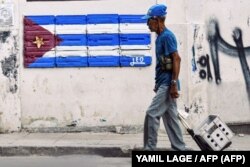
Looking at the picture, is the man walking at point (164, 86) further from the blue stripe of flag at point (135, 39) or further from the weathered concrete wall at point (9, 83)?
the weathered concrete wall at point (9, 83)

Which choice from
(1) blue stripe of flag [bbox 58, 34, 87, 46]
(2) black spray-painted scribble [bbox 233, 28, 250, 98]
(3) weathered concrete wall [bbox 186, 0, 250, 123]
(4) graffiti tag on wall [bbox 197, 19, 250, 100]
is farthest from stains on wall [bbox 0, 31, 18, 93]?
(2) black spray-painted scribble [bbox 233, 28, 250, 98]

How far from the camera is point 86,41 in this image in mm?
9672

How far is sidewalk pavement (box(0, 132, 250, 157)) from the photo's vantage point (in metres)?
8.38

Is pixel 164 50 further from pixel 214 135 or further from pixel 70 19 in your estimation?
pixel 70 19

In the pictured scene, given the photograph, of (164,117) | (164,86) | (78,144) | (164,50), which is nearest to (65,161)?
(78,144)

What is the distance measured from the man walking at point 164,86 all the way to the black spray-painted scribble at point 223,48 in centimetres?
247

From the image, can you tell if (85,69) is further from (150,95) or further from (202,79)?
(202,79)

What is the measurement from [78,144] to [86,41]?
196 cm

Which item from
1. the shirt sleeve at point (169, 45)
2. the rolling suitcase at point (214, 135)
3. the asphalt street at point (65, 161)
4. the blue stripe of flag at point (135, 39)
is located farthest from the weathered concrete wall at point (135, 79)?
the rolling suitcase at point (214, 135)

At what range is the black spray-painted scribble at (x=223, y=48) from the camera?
9562mm

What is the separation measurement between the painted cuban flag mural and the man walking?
2.30 m

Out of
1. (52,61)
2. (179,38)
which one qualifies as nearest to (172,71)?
(179,38)

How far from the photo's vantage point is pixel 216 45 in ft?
31.4

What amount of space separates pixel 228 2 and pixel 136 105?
91.9 inches
